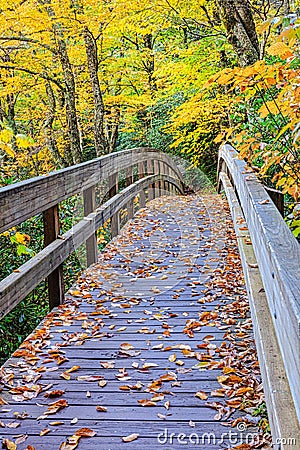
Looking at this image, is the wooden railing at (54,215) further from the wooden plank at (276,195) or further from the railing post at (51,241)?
the wooden plank at (276,195)

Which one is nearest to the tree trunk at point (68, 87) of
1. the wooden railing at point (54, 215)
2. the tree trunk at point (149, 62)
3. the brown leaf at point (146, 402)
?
the wooden railing at point (54, 215)

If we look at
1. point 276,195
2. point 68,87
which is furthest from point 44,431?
point 68,87

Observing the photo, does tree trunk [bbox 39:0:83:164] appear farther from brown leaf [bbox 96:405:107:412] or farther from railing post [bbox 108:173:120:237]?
brown leaf [bbox 96:405:107:412]

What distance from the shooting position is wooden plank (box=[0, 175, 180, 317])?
10.7 feet

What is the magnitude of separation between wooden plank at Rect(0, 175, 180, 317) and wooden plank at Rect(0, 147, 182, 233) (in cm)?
35

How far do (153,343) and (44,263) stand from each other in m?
1.02

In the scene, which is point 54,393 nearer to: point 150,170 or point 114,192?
point 114,192

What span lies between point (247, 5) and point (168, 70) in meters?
4.03

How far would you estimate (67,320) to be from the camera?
4.32 m

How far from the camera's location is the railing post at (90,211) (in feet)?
19.2

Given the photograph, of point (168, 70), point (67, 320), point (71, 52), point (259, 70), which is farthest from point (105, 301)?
point (71, 52)

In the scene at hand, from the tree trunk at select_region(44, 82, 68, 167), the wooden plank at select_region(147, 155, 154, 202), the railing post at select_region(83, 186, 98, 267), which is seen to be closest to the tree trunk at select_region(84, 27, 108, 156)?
the wooden plank at select_region(147, 155, 154, 202)

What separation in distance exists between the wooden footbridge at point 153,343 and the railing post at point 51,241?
0.01 metres

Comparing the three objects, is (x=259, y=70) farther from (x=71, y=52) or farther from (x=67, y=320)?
(x=71, y=52)
